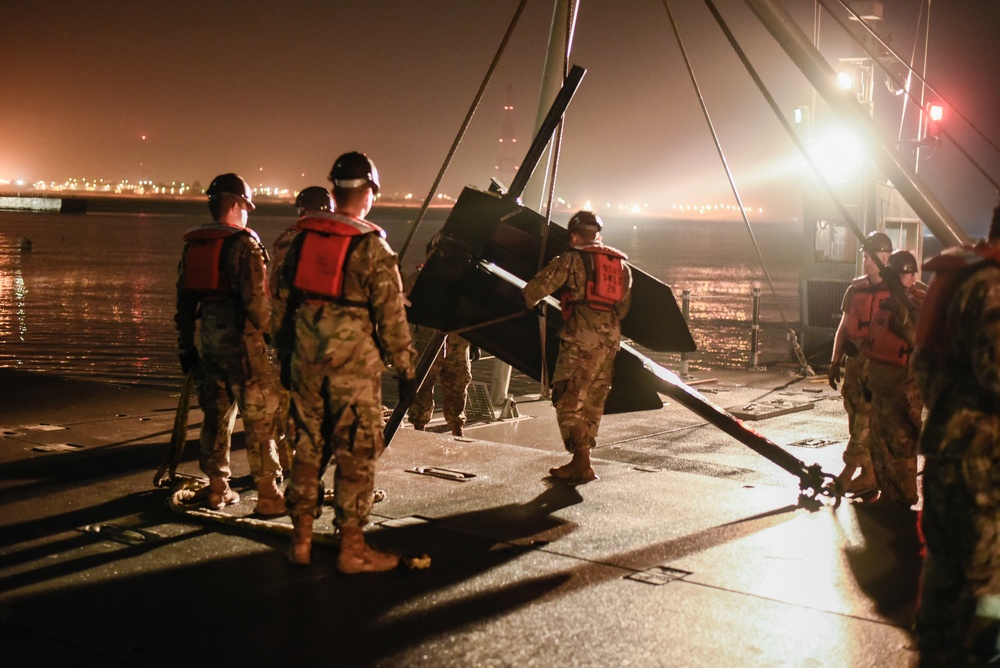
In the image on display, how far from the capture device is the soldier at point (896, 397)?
7.18 meters

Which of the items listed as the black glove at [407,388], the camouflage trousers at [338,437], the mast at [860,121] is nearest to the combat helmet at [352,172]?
the camouflage trousers at [338,437]

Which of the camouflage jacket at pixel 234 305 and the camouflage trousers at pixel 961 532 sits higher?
the camouflage jacket at pixel 234 305

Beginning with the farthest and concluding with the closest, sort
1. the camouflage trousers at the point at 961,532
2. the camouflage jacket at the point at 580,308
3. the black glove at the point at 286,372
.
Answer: the camouflage jacket at the point at 580,308 < the black glove at the point at 286,372 < the camouflage trousers at the point at 961,532

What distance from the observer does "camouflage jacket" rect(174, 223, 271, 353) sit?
652cm

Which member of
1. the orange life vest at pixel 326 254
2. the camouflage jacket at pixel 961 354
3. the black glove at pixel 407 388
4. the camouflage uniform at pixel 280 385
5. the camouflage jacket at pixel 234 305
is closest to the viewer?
the camouflage jacket at pixel 961 354

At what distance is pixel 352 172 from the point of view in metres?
5.53

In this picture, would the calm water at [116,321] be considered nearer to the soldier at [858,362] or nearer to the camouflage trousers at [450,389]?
the camouflage trousers at [450,389]

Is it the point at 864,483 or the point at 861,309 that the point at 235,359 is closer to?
the point at 861,309

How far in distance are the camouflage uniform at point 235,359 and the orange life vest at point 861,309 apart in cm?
424

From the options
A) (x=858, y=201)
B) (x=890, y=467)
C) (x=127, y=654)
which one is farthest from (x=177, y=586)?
(x=858, y=201)

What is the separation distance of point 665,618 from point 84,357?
53.4 ft

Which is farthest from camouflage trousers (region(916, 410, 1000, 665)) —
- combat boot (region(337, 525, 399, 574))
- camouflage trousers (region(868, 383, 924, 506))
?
camouflage trousers (region(868, 383, 924, 506))

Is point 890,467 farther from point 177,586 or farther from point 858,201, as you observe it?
point 858,201

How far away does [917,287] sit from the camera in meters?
7.74
